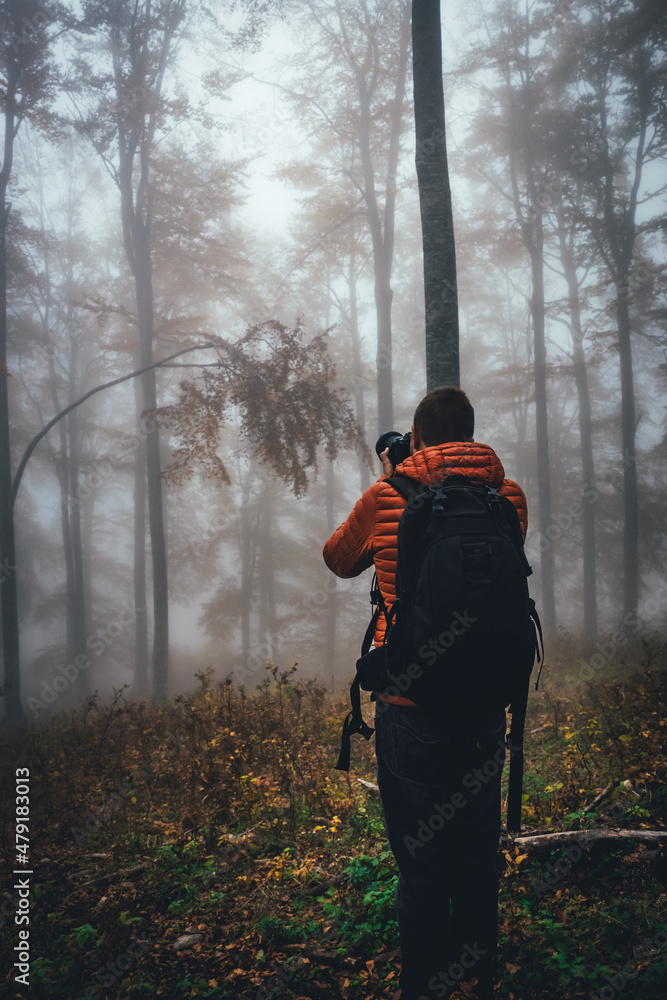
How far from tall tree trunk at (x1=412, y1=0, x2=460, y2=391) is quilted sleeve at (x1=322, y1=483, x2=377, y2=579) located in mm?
2686

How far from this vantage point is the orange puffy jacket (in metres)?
2.20

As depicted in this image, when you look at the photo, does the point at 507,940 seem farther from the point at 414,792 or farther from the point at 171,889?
the point at 171,889

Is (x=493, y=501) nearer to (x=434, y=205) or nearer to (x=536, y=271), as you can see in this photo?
(x=434, y=205)

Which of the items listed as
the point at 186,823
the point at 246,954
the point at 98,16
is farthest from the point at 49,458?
the point at 246,954

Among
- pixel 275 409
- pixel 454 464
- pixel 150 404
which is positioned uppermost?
pixel 150 404

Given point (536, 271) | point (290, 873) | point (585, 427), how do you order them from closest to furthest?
point (290, 873), point (536, 271), point (585, 427)

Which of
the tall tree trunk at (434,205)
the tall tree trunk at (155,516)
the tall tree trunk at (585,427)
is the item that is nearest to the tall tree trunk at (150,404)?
the tall tree trunk at (155,516)

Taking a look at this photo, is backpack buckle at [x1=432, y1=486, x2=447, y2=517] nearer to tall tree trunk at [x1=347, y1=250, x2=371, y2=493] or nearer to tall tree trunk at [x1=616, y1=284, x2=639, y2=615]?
tall tree trunk at [x1=616, y1=284, x2=639, y2=615]

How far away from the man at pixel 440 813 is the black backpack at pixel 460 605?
0.34 feet

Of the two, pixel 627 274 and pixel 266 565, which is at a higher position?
pixel 627 274

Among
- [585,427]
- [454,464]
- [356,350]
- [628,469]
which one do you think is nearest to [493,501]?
[454,464]

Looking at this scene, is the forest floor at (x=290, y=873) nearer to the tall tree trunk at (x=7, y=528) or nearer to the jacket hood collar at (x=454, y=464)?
the jacket hood collar at (x=454, y=464)

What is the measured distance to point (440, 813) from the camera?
2082 mm

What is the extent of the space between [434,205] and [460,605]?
458 cm
